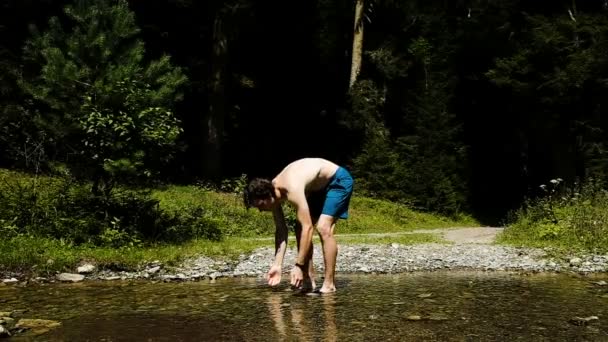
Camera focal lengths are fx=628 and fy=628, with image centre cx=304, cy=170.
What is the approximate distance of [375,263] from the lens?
9523 millimetres

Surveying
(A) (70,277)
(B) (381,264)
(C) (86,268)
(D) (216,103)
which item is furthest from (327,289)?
(D) (216,103)

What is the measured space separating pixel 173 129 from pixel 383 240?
16.0 ft

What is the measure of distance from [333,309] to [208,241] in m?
6.29

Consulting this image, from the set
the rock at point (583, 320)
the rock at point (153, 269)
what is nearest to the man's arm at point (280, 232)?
the rock at point (583, 320)

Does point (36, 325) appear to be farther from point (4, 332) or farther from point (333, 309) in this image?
point (333, 309)

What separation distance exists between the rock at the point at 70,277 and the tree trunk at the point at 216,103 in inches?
561

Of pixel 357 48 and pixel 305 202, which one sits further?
pixel 357 48

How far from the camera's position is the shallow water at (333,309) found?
5020mm

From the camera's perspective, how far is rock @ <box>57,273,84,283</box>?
833 centimetres

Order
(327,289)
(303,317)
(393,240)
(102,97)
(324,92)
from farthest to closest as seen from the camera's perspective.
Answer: (324,92), (393,240), (102,97), (327,289), (303,317)

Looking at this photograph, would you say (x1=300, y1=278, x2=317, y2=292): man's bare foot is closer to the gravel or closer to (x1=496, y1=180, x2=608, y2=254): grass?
the gravel

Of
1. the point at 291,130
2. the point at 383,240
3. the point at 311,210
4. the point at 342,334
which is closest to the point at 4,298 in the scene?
the point at 311,210

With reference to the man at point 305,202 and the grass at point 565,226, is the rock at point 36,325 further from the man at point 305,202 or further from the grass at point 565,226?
the grass at point 565,226

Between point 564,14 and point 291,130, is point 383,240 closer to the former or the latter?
point 564,14
